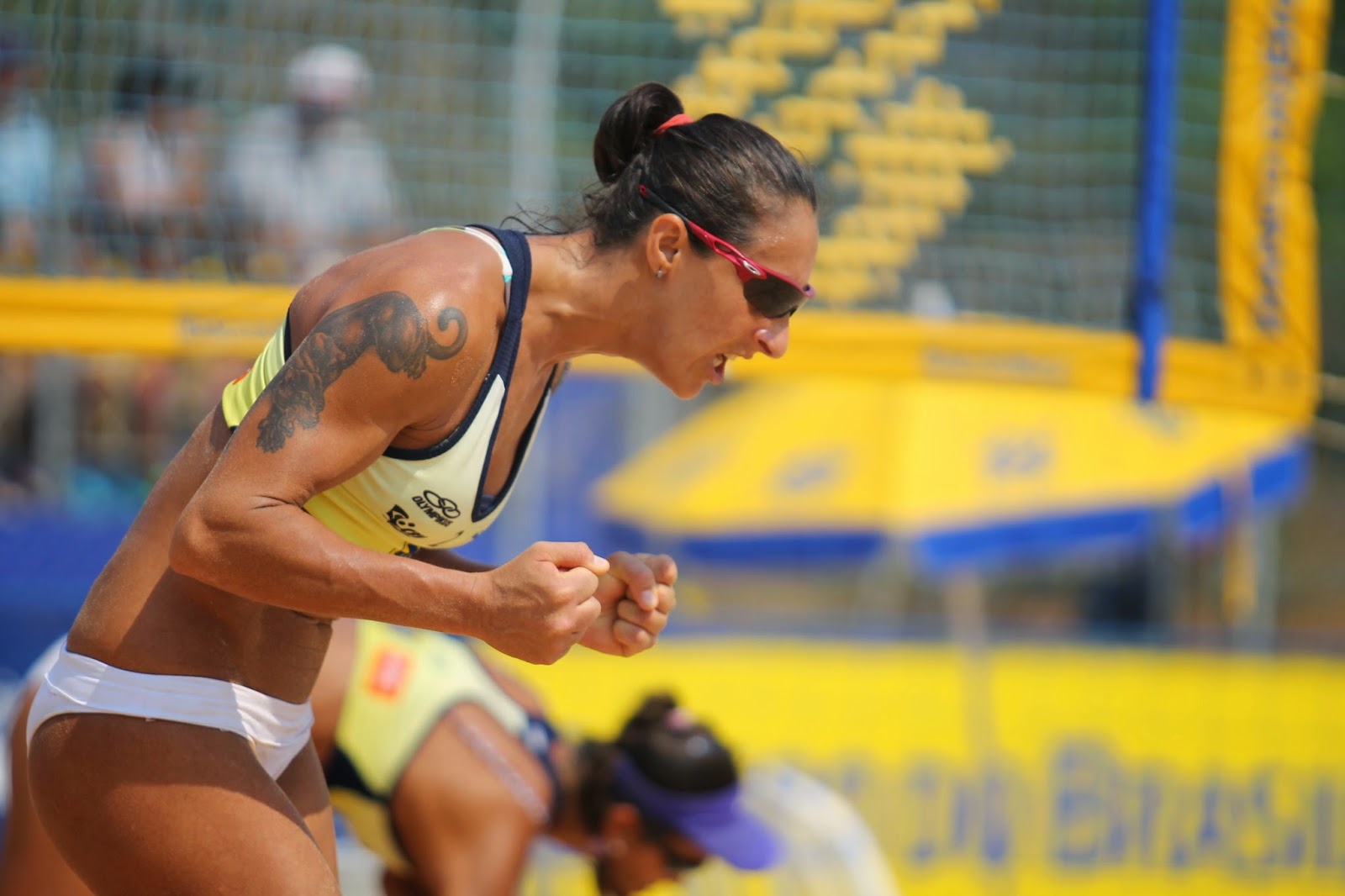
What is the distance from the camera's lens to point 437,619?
6.51 ft

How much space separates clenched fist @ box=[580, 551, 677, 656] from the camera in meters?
2.33

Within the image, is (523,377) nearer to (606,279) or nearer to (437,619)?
(606,279)

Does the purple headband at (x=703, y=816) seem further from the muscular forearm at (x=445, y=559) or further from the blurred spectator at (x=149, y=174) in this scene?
the blurred spectator at (x=149, y=174)

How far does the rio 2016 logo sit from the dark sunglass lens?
2.43 metres

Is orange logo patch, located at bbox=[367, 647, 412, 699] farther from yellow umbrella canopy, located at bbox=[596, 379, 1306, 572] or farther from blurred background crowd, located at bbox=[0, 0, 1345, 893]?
yellow umbrella canopy, located at bbox=[596, 379, 1306, 572]

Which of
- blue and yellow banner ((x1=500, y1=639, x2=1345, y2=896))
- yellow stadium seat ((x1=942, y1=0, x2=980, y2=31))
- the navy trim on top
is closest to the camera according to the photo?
the navy trim on top

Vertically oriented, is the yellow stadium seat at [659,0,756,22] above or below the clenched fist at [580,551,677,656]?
above

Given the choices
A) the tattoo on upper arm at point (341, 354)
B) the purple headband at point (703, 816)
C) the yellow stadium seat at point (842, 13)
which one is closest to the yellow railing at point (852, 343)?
the yellow stadium seat at point (842, 13)

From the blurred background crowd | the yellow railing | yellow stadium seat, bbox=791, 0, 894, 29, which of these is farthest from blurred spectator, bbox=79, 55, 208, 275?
yellow stadium seat, bbox=791, 0, 894, 29

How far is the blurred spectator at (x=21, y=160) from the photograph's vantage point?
14.6 ft

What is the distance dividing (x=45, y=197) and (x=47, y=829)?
9.21 ft

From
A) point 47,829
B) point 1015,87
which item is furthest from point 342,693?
point 1015,87

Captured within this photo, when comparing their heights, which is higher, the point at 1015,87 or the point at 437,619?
the point at 1015,87

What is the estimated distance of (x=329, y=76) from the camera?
4848mm
